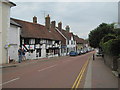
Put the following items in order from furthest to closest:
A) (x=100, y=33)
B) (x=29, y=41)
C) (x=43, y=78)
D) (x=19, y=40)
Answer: (x=100, y=33)
(x=29, y=41)
(x=19, y=40)
(x=43, y=78)

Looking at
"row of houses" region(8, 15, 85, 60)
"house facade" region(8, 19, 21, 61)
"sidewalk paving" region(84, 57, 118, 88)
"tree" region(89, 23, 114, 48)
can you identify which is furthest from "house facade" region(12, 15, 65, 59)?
"sidewalk paving" region(84, 57, 118, 88)

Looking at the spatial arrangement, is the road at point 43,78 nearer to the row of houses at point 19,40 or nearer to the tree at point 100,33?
the row of houses at point 19,40

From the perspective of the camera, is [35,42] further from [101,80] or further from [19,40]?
[101,80]

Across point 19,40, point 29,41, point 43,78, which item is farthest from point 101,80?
point 29,41

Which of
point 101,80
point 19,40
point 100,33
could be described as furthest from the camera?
point 100,33

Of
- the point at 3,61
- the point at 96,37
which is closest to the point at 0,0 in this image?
the point at 3,61

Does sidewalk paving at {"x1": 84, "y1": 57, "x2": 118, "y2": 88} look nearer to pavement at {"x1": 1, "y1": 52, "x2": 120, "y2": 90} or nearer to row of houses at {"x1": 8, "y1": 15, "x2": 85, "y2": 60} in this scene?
pavement at {"x1": 1, "y1": 52, "x2": 120, "y2": 90}

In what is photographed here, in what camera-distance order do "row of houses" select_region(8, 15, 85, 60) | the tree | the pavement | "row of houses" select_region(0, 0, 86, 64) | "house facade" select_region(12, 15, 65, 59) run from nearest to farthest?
the pavement, "row of houses" select_region(0, 0, 86, 64), "row of houses" select_region(8, 15, 85, 60), "house facade" select_region(12, 15, 65, 59), the tree

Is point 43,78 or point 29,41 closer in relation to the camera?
point 43,78

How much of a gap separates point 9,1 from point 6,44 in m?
5.80

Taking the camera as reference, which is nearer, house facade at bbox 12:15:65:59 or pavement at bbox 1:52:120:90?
pavement at bbox 1:52:120:90

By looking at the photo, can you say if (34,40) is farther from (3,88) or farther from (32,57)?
(3,88)

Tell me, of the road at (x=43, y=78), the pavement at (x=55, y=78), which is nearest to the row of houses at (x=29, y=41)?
the pavement at (x=55, y=78)

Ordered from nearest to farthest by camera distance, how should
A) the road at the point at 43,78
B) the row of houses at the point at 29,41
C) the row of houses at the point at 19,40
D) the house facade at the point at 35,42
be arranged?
the road at the point at 43,78, the row of houses at the point at 19,40, the row of houses at the point at 29,41, the house facade at the point at 35,42
